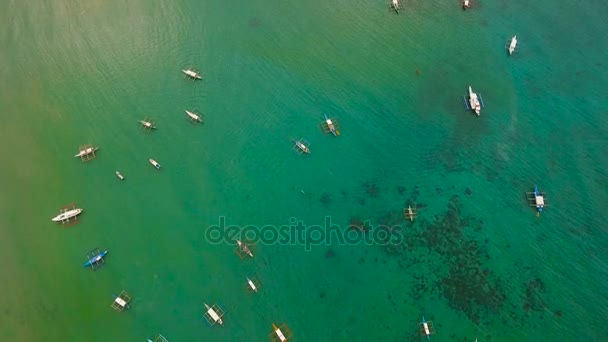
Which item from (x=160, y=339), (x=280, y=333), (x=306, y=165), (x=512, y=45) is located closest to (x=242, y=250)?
(x=280, y=333)

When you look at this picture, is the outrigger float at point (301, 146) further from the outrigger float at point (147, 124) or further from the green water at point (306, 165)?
the outrigger float at point (147, 124)

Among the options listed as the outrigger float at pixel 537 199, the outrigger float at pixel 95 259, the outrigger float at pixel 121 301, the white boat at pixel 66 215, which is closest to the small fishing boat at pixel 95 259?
the outrigger float at pixel 95 259

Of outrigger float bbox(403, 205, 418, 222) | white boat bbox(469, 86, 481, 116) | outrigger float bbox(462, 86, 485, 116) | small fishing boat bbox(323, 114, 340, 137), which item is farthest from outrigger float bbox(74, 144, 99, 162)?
white boat bbox(469, 86, 481, 116)

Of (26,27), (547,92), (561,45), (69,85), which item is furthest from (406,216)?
(26,27)

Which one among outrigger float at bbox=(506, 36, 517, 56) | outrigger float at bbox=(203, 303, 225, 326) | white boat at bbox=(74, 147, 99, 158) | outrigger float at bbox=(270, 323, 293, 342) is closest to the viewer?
outrigger float at bbox=(270, 323, 293, 342)

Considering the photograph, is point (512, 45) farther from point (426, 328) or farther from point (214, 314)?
point (214, 314)

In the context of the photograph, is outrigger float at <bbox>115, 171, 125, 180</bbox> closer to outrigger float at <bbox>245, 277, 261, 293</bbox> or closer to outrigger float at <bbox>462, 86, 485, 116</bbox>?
outrigger float at <bbox>245, 277, 261, 293</bbox>
